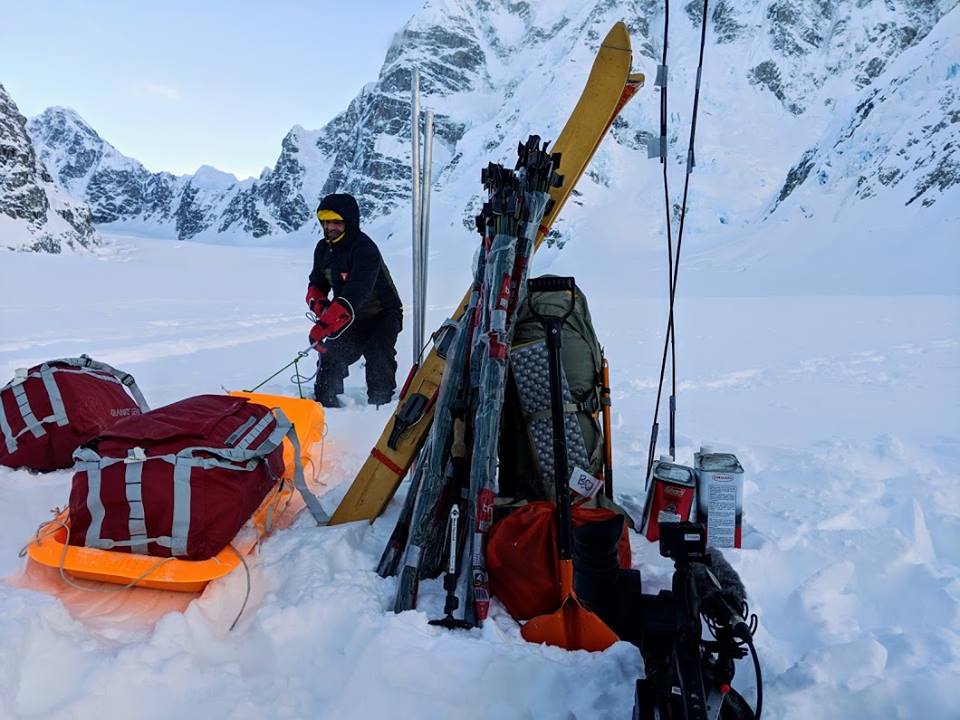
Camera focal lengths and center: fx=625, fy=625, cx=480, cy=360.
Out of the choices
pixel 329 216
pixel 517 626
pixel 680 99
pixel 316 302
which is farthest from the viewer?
pixel 680 99

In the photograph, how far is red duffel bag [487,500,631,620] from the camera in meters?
2.04

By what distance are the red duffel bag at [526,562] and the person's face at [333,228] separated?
3140mm

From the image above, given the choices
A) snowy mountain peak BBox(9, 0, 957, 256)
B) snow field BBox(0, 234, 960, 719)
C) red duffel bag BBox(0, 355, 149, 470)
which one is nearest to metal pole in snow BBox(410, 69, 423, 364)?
snow field BBox(0, 234, 960, 719)

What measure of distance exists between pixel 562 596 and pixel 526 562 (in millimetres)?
168

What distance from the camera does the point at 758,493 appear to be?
9.87ft

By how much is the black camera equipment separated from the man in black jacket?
3.26 meters

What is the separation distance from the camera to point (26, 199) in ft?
172

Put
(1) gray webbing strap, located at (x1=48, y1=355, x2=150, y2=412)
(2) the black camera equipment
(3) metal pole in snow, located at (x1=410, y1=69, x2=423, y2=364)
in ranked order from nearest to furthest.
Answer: (2) the black camera equipment → (1) gray webbing strap, located at (x1=48, y1=355, x2=150, y2=412) → (3) metal pole in snow, located at (x1=410, y1=69, x2=423, y2=364)

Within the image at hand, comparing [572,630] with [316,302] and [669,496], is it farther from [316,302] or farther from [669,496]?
[316,302]

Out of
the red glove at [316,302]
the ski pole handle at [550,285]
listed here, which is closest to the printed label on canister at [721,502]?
the ski pole handle at [550,285]

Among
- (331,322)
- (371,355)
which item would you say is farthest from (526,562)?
(371,355)

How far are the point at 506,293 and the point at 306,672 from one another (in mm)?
1330

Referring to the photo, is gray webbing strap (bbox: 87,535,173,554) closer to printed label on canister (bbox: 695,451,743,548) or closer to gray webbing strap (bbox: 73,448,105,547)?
gray webbing strap (bbox: 73,448,105,547)

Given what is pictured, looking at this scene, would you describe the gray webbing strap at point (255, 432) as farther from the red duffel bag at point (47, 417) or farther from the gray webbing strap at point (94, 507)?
the red duffel bag at point (47, 417)
